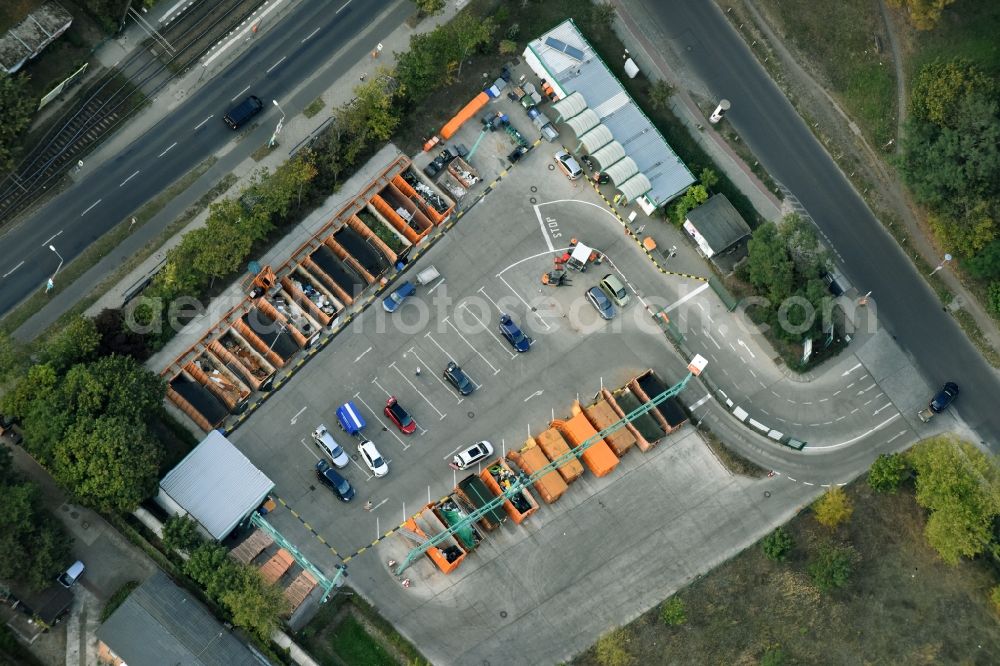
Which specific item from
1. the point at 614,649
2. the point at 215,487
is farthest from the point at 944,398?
the point at 215,487

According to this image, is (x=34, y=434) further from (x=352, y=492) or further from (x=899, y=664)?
(x=899, y=664)

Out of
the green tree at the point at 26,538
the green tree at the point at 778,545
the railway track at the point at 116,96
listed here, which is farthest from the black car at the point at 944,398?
the green tree at the point at 26,538

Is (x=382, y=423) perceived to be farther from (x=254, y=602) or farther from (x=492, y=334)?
(x=254, y=602)

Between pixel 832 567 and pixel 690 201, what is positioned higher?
pixel 690 201

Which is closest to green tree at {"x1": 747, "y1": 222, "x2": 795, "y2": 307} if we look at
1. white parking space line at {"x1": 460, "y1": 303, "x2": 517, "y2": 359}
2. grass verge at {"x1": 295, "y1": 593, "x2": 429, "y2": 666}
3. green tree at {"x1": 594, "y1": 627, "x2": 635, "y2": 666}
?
white parking space line at {"x1": 460, "y1": 303, "x2": 517, "y2": 359}

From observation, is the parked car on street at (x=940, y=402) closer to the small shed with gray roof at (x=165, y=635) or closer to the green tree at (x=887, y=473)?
the green tree at (x=887, y=473)

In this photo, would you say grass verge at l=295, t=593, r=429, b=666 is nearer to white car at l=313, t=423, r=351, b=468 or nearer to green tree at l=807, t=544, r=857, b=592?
white car at l=313, t=423, r=351, b=468
